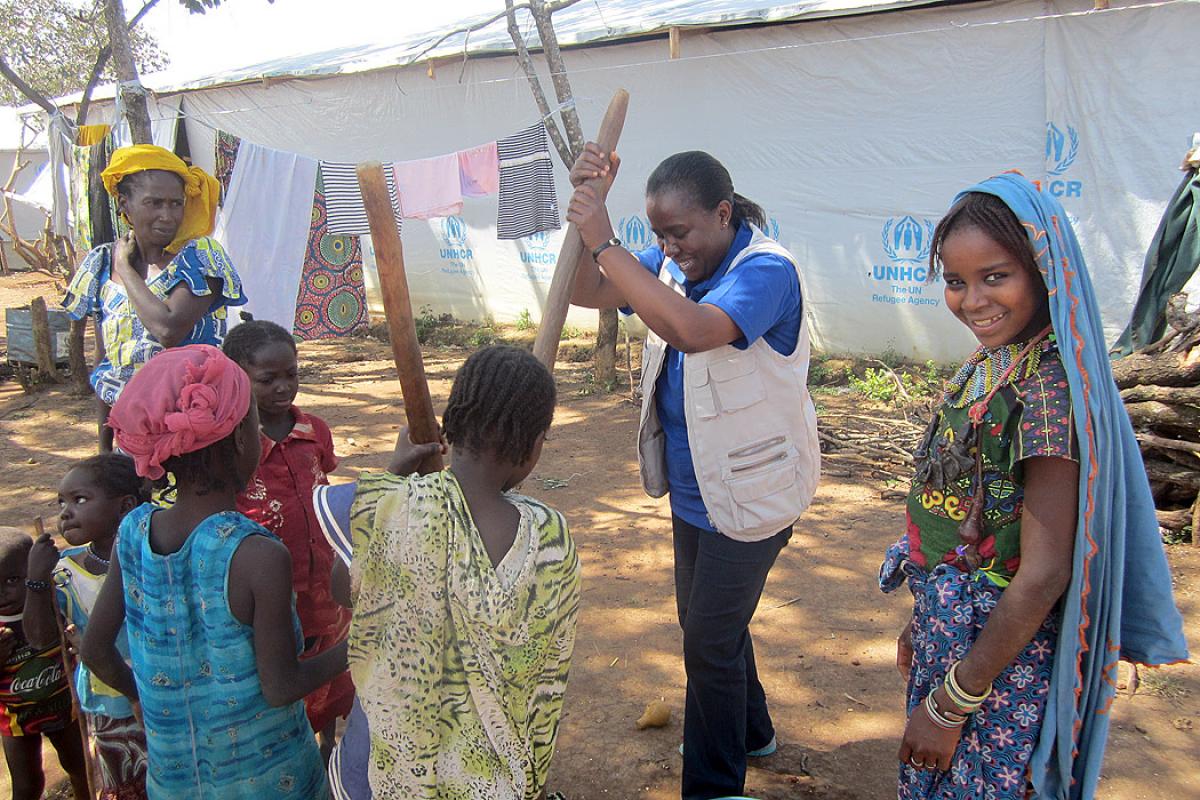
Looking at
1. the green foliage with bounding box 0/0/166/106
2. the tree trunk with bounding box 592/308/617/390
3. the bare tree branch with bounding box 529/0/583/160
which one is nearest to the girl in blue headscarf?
the bare tree branch with bounding box 529/0/583/160

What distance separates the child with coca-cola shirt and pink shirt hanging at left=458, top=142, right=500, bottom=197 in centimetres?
414

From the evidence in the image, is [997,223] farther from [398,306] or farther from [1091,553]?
[398,306]

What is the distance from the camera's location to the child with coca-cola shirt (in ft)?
7.12

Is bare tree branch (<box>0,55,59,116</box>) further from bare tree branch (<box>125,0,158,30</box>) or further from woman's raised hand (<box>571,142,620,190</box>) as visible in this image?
woman's raised hand (<box>571,142,620,190</box>)

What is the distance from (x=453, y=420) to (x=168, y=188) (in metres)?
1.79

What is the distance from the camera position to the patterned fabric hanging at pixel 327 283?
631 cm

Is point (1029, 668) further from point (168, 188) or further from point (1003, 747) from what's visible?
point (168, 188)

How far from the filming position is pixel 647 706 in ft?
9.98

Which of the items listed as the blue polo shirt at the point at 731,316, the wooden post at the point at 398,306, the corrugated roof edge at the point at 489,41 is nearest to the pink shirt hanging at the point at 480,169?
the corrugated roof edge at the point at 489,41

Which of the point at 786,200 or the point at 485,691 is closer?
the point at 485,691

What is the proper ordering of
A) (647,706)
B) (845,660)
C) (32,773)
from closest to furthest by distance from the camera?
(32,773) → (647,706) → (845,660)

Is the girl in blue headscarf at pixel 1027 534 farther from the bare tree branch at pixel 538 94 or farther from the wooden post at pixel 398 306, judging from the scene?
the bare tree branch at pixel 538 94

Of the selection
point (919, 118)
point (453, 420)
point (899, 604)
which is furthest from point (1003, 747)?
point (919, 118)

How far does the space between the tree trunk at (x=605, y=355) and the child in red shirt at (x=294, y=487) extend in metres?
5.08
